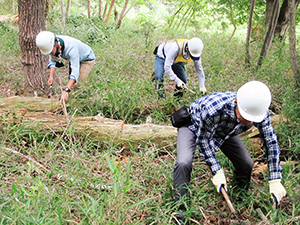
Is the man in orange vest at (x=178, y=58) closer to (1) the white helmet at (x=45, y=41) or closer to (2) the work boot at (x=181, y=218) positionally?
(1) the white helmet at (x=45, y=41)

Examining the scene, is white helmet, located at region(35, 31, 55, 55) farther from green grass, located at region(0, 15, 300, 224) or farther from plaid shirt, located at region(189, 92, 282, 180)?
plaid shirt, located at region(189, 92, 282, 180)

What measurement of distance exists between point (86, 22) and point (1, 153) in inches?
270

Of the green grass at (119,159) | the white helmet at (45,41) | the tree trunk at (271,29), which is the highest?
the tree trunk at (271,29)

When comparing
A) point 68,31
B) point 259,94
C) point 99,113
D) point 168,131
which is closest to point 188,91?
point 168,131

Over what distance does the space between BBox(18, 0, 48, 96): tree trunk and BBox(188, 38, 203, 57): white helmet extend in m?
2.71

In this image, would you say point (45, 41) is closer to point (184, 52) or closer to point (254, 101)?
point (184, 52)

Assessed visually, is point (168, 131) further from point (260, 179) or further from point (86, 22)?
point (86, 22)

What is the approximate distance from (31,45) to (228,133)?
3.74 metres

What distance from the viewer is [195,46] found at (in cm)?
366

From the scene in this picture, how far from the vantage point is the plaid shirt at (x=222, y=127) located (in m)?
1.97

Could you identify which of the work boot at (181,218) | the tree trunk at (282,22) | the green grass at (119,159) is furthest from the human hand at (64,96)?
the tree trunk at (282,22)

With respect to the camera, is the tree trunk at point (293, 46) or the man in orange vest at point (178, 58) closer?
the tree trunk at point (293, 46)

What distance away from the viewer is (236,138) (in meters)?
2.37

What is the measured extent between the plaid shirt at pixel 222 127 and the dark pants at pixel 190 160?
0.45ft
